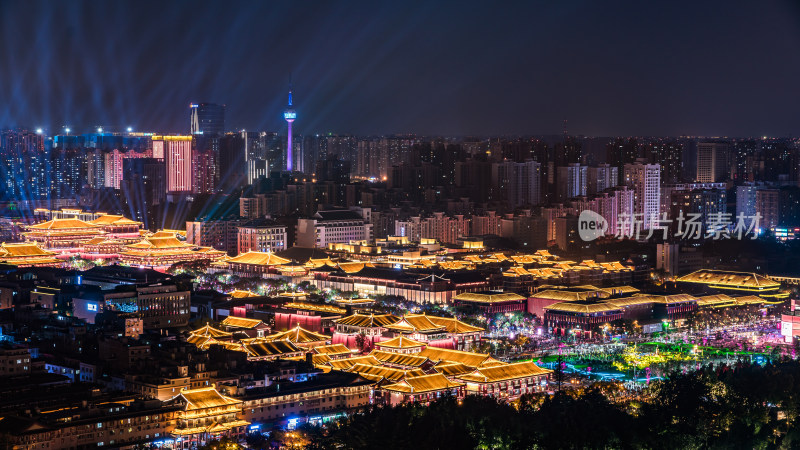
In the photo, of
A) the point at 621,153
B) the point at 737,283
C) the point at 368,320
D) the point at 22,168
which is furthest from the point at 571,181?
the point at 368,320

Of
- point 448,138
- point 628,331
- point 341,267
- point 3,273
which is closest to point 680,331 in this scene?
point 628,331

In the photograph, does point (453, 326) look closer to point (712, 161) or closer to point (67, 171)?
point (67, 171)

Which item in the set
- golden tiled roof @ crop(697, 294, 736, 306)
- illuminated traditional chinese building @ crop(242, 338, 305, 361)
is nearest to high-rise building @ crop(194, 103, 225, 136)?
golden tiled roof @ crop(697, 294, 736, 306)

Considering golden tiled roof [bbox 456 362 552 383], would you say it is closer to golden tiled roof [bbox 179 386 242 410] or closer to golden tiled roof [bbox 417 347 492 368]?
golden tiled roof [bbox 417 347 492 368]

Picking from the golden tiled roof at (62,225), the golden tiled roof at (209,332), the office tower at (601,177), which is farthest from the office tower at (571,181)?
the golden tiled roof at (209,332)

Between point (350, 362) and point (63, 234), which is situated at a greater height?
point (63, 234)
